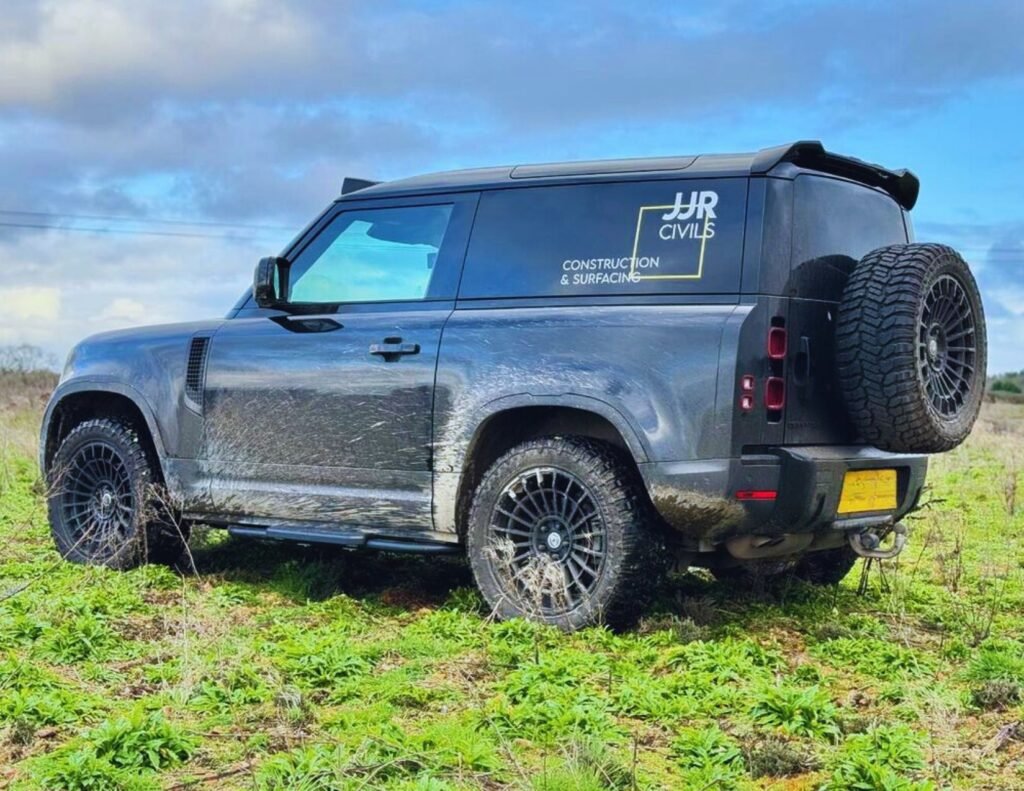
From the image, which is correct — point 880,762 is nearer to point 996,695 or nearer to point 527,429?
point 996,695

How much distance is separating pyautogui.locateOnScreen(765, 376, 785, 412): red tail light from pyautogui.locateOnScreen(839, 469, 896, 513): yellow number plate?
0.52 m

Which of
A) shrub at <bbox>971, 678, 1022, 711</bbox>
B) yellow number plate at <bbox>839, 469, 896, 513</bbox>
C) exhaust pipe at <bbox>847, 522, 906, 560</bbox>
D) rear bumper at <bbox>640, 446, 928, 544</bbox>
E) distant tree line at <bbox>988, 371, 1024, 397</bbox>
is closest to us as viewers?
shrub at <bbox>971, 678, 1022, 711</bbox>

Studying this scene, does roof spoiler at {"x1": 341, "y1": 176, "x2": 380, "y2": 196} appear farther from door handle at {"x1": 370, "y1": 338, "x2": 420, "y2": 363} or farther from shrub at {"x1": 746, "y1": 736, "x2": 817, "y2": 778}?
shrub at {"x1": 746, "y1": 736, "x2": 817, "y2": 778}

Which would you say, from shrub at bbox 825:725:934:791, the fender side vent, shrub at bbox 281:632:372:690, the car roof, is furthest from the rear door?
the fender side vent

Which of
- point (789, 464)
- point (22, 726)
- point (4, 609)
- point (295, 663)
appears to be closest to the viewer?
point (22, 726)

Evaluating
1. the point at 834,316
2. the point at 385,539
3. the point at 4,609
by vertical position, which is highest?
the point at 834,316

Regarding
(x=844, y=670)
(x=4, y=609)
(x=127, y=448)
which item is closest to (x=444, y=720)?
(x=844, y=670)

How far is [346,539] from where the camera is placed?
6199 millimetres

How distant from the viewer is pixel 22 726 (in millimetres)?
4113

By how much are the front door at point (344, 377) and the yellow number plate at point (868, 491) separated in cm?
198

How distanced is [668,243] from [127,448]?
140 inches

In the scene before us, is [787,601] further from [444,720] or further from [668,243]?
[444,720]

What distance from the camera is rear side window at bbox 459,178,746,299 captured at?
539cm

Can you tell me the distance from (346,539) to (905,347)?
2.87 m
